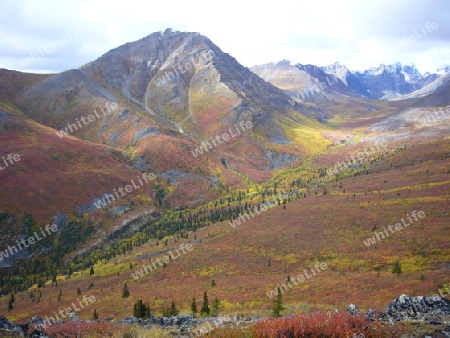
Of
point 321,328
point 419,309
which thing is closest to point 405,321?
point 419,309

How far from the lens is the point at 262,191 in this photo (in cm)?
13625

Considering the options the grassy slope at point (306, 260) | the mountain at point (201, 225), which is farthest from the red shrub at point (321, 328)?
the grassy slope at point (306, 260)

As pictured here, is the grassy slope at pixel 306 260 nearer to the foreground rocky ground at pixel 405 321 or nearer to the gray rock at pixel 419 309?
the gray rock at pixel 419 309

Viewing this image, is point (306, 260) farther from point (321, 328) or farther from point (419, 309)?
point (321, 328)

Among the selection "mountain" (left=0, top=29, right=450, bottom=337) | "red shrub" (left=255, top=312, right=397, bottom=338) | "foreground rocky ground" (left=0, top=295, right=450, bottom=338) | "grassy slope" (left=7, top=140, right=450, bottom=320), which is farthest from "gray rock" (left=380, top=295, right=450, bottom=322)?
"grassy slope" (left=7, top=140, right=450, bottom=320)

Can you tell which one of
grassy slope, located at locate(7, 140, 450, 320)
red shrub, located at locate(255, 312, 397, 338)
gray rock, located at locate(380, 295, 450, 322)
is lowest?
grassy slope, located at locate(7, 140, 450, 320)

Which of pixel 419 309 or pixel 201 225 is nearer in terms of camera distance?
pixel 419 309

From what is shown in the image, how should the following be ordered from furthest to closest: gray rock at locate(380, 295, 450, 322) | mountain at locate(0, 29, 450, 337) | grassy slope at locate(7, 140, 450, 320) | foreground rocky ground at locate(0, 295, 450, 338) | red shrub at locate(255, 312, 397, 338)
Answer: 1. mountain at locate(0, 29, 450, 337)
2. grassy slope at locate(7, 140, 450, 320)
3. gray rock at locate(380, 295, 450, 322)
4. foreground rocky ground at locate(0, 295, 450, 338)
5. red shrub at locate(255, 312, 397, 338)

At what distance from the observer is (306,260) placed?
56156 millimetres

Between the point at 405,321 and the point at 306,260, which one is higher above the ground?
the point at 405,321

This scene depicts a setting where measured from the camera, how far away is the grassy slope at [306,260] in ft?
123

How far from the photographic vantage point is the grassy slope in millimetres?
37438

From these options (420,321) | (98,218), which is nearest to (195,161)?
(98,218)

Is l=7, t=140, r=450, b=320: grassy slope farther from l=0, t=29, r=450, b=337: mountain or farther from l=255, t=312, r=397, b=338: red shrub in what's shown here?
l=255, t=312, r=397, b=338: red shrub
